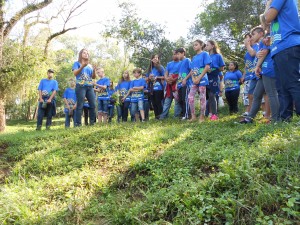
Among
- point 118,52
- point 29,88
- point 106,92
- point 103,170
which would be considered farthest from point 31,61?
point 118,52

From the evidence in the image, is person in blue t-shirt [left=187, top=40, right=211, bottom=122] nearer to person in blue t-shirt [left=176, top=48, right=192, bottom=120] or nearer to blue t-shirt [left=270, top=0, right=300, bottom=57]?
person in blue t-shirt [left=176, top=48, right=192, bottom=120]

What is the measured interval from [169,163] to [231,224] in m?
1.46

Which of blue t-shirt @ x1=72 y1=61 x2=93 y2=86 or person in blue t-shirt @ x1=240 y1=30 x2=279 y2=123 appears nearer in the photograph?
person in blue t-shirt @ x1=240 y1=30 x2=279 y2=123

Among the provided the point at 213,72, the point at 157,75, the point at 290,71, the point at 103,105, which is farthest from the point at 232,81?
the point at 290,71

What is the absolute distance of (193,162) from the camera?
315 centimetres

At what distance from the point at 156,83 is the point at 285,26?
4.74 meters

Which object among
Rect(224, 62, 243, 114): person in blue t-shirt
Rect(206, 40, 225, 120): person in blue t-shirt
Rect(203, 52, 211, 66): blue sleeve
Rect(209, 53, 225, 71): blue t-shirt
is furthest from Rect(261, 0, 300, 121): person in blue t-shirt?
Rect(224, 62, 243, 114): person in blue t-shirt

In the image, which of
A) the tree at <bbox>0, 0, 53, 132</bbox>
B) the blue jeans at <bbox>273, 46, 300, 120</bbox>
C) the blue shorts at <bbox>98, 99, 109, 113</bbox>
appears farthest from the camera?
the tree at <bbox>0, 0, 53, 132</bbox>

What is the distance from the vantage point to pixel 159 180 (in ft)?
9.75

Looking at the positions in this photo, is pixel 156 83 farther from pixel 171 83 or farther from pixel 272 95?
pixel 272 95

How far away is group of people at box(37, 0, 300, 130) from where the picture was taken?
151 inches

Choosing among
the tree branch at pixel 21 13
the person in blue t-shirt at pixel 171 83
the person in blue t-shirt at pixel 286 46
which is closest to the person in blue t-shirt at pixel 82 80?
the person in blue t-shirt at pixel 171 83

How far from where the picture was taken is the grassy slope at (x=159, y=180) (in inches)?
82.0

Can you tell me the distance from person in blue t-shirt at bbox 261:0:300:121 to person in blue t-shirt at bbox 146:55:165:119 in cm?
439
